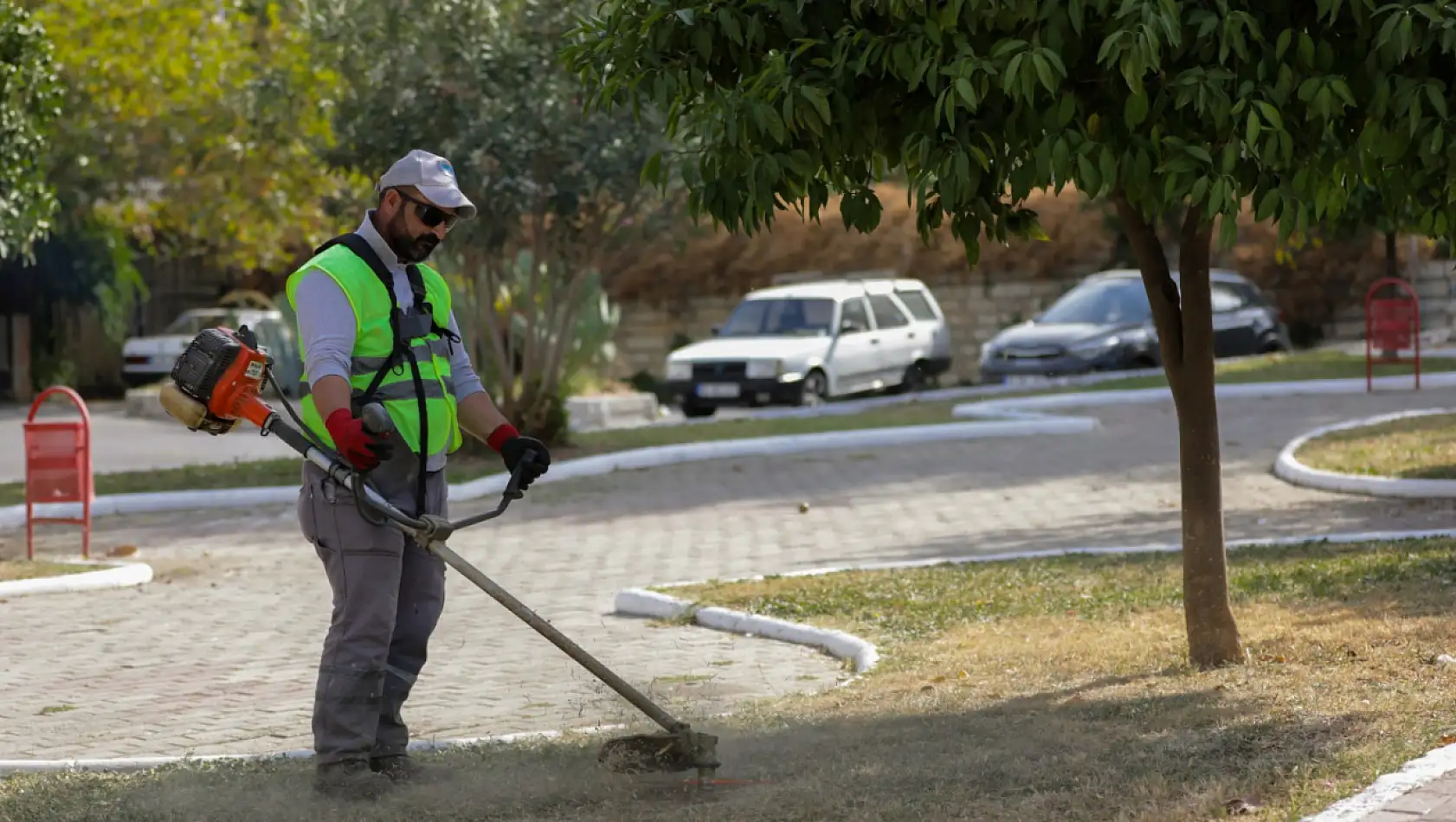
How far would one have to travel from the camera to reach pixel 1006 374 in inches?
1007

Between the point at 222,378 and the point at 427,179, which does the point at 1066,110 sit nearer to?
the point at 427,179

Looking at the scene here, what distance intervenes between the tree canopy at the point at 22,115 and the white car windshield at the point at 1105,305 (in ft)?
51.2

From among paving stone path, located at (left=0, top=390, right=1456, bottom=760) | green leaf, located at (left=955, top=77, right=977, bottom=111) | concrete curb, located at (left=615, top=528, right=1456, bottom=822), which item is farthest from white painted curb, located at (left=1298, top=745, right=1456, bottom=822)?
paving stone path, located at (left=0, top=390, right=1456, bottom=760)

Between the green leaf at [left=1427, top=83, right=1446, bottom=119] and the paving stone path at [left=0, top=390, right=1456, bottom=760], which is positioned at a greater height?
the green leaf at [left=1427, top=83, right=1446, bottom=119]

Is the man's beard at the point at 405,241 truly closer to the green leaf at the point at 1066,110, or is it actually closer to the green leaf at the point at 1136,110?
the green leaf at the point at 1066,110

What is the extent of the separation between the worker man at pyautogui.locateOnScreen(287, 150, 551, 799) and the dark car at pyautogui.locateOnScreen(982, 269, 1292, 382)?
1979 cm

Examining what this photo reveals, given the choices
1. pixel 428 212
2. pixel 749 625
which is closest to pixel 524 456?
pixel 428 212

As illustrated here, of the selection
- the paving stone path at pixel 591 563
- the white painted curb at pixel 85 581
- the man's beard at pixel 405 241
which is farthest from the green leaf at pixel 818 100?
the white painted curb at pixel 85 581

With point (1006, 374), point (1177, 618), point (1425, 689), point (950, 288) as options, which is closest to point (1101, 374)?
point (1006, 374)

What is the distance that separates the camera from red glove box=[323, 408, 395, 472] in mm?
5461

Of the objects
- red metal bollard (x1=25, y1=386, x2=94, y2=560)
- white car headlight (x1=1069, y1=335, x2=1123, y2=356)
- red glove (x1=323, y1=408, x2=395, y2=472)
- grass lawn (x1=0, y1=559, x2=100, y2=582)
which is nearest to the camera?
red glove (x1=323, y1=408, x2=395, y2=472)

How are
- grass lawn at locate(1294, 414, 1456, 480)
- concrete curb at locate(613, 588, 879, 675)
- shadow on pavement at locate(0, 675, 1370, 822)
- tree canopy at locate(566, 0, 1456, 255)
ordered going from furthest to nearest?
grass lawn at locate(1294, 414, 1456, 480) < concrete curb at locate(613, 588, 879, 675) < tree canopy at locate(566, 0, 1456, 255) < shadow on pavement at locate(0, 675, 1370, 822)

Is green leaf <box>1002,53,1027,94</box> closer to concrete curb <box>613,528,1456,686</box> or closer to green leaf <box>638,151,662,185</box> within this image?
green leaf <box>638,151,662,185</box>

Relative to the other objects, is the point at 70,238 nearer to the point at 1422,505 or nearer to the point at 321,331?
the point at 1422,505
